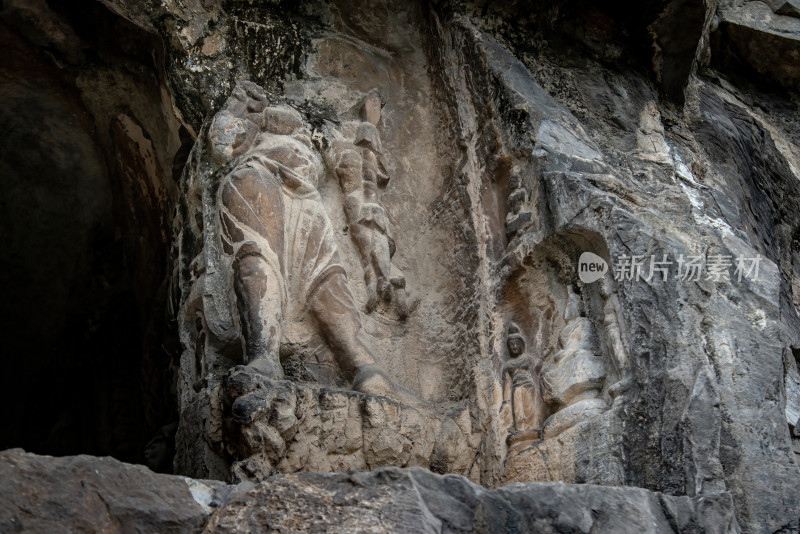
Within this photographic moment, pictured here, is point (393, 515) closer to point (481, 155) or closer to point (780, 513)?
point (780, 513)

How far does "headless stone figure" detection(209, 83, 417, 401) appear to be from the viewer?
442 cm

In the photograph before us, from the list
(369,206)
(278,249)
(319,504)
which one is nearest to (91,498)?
(319,504)

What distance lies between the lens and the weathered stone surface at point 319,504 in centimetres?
294

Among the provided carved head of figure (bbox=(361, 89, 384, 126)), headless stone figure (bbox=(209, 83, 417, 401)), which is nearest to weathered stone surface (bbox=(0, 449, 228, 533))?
headless stone figure (bbox=(209, 83, 417, 401))

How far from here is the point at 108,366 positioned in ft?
20.3

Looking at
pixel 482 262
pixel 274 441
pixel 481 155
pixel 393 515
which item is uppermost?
pixel 481 155

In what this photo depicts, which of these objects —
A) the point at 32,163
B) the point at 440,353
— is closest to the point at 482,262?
the point at 440,353

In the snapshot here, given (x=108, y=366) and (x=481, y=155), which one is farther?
(x=108, y=366)

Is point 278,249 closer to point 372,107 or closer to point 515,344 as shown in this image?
point 515,344

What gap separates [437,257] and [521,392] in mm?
932

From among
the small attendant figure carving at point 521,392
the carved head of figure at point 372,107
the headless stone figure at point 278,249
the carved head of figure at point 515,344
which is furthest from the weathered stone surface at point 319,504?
the carved head of figure at point 372,107

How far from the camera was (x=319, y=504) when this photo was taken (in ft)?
10.3

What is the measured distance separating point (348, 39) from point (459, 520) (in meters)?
3.30

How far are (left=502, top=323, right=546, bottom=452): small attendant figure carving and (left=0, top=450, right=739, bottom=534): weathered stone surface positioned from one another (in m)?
0.94
